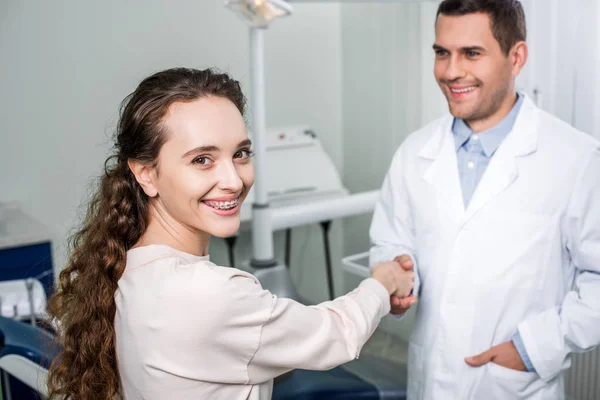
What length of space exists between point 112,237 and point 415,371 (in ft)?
2.62

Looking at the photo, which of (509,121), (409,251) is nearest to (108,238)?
(409,251)

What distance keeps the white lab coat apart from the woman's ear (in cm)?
69

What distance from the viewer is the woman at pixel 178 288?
35.2 inches

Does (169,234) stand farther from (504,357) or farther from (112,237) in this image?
(504,357)

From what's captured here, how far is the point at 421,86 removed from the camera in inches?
103

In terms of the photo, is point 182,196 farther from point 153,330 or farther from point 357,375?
point 357,375

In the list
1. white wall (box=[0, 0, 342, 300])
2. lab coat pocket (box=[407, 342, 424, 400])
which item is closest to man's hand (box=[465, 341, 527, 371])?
lab coat pocket (box=[407, 342, 424, 400])

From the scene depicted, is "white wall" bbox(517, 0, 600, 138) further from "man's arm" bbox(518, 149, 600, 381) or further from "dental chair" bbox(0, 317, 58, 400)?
"dental chair" bbox(0, 317, 58, 400)

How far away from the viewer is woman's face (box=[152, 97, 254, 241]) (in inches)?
36.4

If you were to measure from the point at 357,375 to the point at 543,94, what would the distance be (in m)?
0.97

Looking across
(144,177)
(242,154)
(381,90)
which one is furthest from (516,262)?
(381,90)

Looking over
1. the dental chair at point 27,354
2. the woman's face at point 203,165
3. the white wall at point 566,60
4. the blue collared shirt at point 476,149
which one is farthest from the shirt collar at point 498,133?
the dental chair at point 27,354

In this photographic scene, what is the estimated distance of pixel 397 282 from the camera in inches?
54.1

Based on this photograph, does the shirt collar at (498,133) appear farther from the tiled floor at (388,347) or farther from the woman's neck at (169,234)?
the tiled floor at (388,347)
